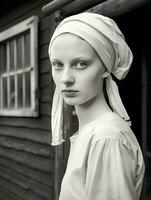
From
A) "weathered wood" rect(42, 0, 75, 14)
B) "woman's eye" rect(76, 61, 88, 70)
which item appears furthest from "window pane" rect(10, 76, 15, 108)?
"woman's eye" rect(76, 61, 88, 70)

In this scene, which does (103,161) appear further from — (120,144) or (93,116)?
(93,116)

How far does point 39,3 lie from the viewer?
3.77 m

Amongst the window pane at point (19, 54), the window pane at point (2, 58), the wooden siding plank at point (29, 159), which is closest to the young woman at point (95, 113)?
the wooden siding plank at point (29, 159)

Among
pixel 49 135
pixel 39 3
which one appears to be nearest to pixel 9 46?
pixel 39 3

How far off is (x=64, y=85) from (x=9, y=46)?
3324 millimetres

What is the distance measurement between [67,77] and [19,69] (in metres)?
3.01

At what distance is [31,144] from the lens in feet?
13.2

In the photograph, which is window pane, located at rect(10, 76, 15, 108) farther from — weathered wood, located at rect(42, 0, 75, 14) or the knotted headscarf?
the knotted headscarf

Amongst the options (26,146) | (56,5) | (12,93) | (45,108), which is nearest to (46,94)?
(45,108)

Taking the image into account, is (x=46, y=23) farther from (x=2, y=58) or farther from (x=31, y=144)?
(x=31, y=144)

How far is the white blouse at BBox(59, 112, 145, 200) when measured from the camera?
1175mm

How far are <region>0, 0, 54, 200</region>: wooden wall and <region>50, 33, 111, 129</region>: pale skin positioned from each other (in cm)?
208

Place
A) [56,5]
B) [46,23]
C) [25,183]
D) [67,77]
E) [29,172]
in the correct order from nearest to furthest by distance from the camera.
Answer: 1. [67,77]
2. [56,5]
3. [46,23]
4. [29,172]
5. [25,183]

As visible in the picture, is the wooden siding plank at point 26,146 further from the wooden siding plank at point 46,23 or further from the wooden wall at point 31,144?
the wooden siding plank at point 46,23
